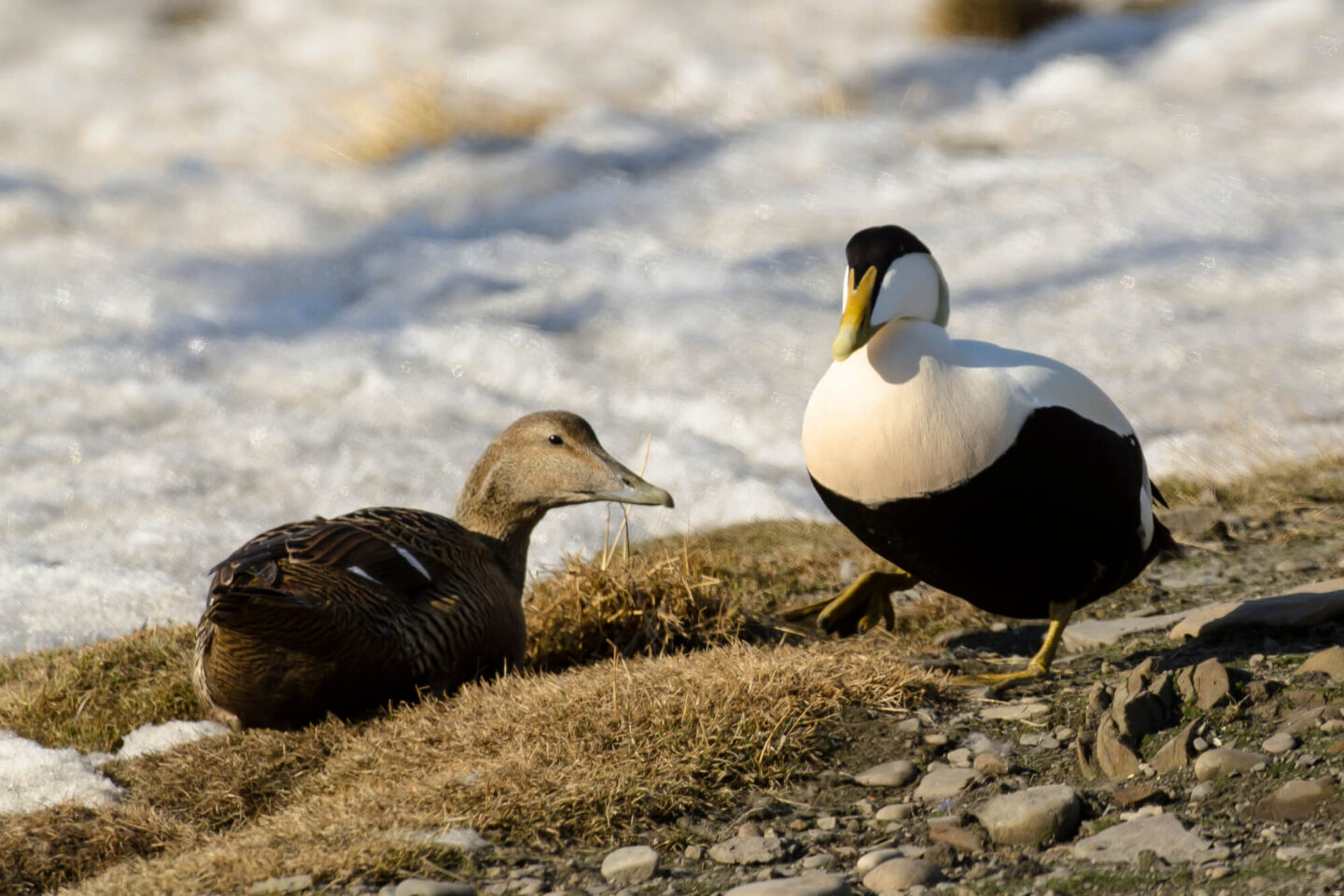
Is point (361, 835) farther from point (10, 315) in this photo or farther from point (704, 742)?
point (10, 315)

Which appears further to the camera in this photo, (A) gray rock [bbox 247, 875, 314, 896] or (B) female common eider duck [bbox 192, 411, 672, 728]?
(B) female common eider duck [bbox 192, 411, 672, 728]

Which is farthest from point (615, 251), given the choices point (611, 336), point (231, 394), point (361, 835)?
point (361, 835)

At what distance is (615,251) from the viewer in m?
10.3

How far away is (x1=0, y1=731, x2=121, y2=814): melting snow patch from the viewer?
144 inches

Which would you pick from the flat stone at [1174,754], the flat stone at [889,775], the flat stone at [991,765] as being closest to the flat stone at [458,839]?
the flat stone at [889,775]

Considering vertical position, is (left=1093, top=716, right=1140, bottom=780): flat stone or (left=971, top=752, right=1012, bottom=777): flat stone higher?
(left=1093, top=716, right=1140, bottom=780): flat stone

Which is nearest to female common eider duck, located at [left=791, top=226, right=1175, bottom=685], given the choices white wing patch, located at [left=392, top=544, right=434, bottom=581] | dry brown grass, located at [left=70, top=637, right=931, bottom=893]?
dry brown grass, located at [left=70, top=637, right=931, bottom=893]

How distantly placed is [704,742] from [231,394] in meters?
6.12

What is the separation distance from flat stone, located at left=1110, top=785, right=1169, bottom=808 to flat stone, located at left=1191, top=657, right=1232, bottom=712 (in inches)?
16.7

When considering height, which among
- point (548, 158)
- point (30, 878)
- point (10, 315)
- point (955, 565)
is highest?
point (548, 158)

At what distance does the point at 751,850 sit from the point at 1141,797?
84cm

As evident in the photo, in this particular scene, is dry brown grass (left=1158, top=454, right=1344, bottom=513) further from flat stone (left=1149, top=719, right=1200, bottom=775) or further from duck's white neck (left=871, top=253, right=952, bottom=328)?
flat stone (left=1149, top=719, right=1200, bottom=775)

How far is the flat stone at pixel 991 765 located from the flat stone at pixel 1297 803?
61 cm

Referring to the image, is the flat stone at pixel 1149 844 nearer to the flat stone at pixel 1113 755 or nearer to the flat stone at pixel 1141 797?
the flat stone at pixel 1141 797
